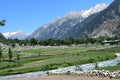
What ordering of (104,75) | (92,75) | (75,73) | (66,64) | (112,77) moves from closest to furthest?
1. (112,77)
2. (104,75)
3. (92,75)
4. (75,73)
5. (66,64)

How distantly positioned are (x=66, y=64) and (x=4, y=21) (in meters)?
83.1

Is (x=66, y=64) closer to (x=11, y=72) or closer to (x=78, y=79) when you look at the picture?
(x=11, y=72)

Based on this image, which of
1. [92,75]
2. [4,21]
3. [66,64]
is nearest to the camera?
[4,21]

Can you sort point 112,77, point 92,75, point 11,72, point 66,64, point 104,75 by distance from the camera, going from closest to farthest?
point 112,77, point 104,75, point 92,75, point 11,72, point 66,64

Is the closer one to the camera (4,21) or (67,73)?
(4,21)

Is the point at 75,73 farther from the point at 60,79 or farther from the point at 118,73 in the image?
the point at 118,73

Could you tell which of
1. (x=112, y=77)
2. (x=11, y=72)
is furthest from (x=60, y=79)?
(x=11, y=72)

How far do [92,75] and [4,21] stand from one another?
23586 millimetres

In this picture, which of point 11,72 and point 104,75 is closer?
point 104,75

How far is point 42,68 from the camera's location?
10188 centimetres

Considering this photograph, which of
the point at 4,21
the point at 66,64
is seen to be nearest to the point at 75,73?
the point at 4,21

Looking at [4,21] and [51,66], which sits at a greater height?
[4,21]

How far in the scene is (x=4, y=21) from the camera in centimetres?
2698

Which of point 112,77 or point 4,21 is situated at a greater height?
point 4,21
